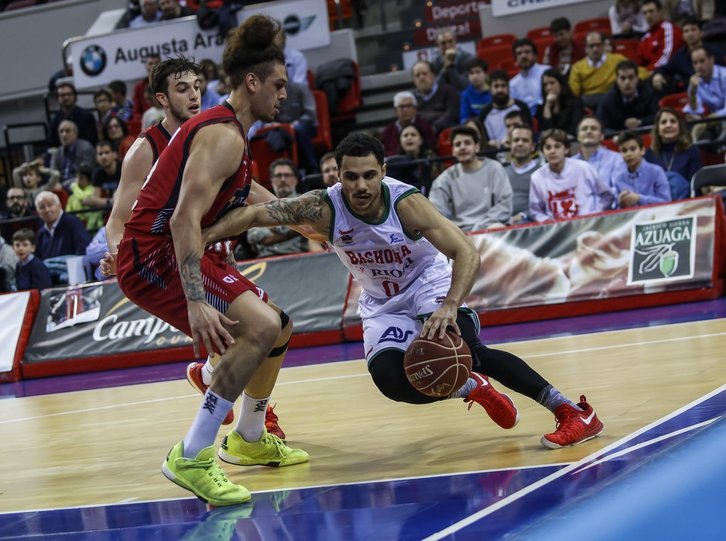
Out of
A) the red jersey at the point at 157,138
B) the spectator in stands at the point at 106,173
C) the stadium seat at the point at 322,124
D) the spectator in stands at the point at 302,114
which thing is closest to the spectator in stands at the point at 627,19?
the stadium seat at the point at 322,124

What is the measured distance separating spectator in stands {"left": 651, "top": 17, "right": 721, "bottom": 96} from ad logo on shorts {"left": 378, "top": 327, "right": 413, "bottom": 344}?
802 cm

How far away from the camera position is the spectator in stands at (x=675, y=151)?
1018 centimetres

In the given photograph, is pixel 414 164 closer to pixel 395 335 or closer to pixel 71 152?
pixel 71 152

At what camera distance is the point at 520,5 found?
594 inches

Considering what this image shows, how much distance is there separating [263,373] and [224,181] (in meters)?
1.06

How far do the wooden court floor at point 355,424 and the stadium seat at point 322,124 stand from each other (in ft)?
20.1

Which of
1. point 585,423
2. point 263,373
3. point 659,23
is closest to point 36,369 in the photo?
point 263,373

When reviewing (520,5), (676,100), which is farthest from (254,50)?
(520,5)

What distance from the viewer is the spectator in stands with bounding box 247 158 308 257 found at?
35.9 ft

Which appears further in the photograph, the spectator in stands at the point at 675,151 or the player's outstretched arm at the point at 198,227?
the spectator in stands at the point at 675,151

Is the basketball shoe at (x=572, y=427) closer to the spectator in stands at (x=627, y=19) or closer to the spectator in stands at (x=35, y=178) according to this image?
the spectator in stands at (x=627, y=19)

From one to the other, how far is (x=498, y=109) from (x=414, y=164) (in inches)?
60.8

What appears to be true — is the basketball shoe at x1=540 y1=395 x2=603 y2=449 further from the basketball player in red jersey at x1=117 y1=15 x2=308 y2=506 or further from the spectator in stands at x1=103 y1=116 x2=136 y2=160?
the spectator in stands at x1=103 y1=116 x2=136 y2=160

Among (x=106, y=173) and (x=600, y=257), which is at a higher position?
(x=106, y=173)
